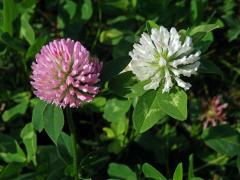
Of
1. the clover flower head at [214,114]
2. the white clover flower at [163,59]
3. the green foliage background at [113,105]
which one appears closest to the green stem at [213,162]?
the green foliage background at [113,105]

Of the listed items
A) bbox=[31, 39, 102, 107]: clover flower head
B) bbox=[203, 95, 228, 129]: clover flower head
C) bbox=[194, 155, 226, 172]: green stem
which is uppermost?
bbox=[31, 39, 102, 107]: clover flower head

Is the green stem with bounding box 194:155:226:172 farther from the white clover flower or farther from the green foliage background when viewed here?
the white clover flower

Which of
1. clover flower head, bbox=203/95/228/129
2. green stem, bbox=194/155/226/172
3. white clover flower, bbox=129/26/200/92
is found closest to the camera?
white clover flower, bbox=129/26/200/92

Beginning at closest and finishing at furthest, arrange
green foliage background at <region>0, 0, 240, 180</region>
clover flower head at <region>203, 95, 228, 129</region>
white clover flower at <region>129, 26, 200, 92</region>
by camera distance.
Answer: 1. white clover flower at <region>129, 26, 200, 92</region>
2. green foliage background at <region>0, 0, 240, 180</region>
3. clover flower head at <region>203, 95, 228, 129</region>

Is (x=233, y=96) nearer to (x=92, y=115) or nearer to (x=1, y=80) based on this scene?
(x=92, y=115)

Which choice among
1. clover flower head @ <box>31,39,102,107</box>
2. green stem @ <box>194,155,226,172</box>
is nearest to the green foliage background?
green stem @ <box>194,155,226,172</box>

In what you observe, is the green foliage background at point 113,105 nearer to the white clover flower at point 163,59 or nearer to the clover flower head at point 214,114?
the clover flower head at point 214,114

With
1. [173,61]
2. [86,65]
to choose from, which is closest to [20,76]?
[86,65]
